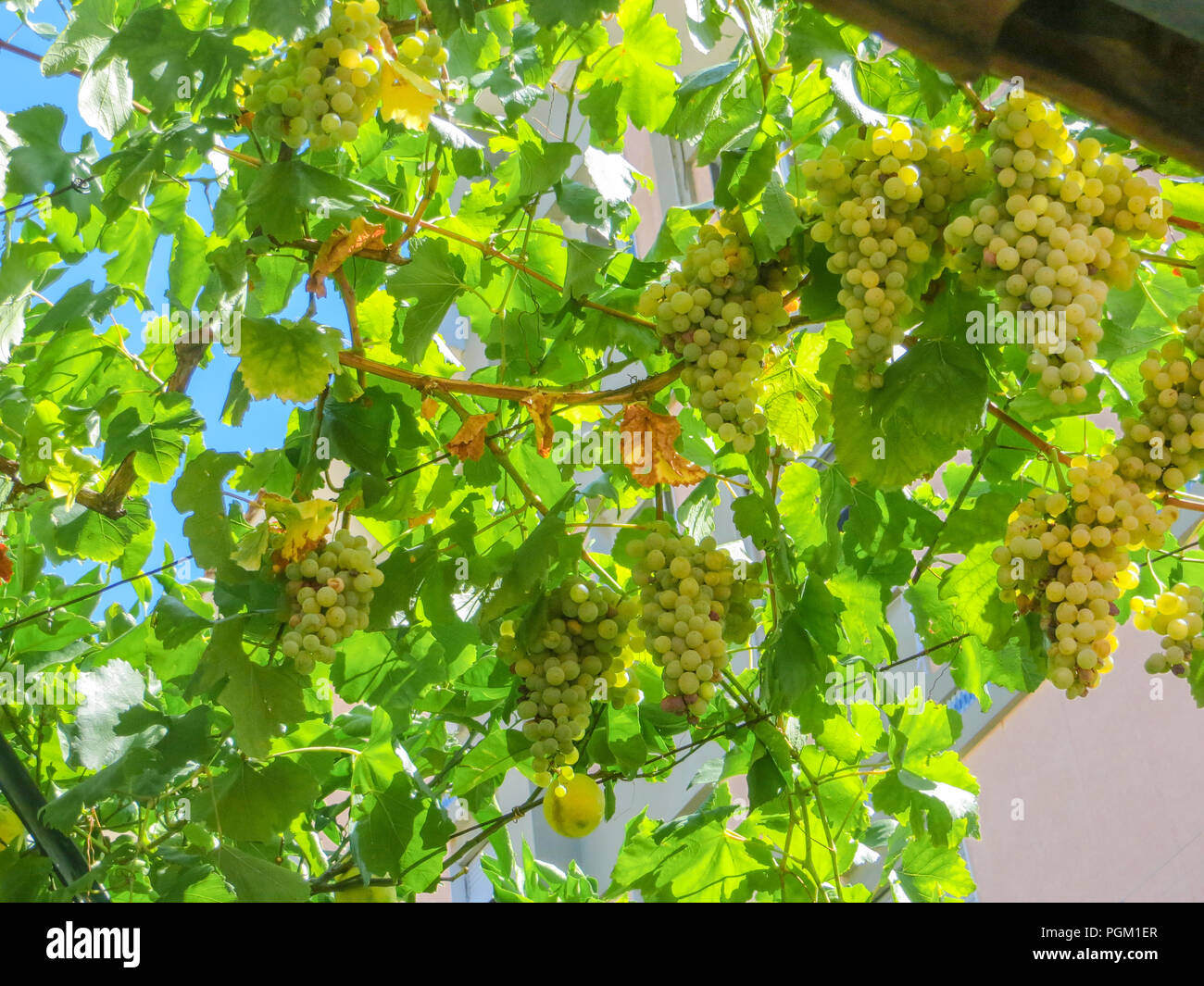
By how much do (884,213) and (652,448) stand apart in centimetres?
49

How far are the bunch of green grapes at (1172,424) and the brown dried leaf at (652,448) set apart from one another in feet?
1.82

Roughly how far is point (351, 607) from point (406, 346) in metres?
0.37

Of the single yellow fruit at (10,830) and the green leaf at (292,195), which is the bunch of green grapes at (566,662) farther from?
the single yellow fruit at (10,830)

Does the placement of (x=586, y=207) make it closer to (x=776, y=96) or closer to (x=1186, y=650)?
(x=776, y=96)

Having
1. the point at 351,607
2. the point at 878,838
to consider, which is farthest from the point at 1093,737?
the point at 351,607

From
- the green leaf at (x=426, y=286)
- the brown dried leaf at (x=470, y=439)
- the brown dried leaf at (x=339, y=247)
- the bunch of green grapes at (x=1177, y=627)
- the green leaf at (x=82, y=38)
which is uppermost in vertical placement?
the green leaf at (x=82, y=38)

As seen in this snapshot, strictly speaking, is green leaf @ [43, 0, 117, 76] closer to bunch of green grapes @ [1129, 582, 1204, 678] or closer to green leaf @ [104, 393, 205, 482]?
green leaf @ [104, 393, 205, 482]

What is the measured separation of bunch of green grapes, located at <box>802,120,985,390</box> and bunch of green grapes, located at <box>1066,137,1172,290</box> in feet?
0.41

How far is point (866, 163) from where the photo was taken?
43.9 inches

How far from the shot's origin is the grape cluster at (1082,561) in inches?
39.2

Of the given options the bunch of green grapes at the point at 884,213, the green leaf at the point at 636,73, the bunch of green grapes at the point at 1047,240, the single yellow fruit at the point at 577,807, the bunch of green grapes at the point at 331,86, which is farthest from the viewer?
the single yellow fruit at the point at 577,807

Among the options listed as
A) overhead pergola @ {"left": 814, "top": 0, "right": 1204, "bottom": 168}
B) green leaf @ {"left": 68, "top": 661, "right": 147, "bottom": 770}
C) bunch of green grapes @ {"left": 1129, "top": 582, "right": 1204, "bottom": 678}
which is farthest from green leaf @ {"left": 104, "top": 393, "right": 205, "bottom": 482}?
overhead pergola @ {"left": 814, "top": 0, "right": 1204, "bottom": 168}

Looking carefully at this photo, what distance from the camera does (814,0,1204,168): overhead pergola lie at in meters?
0.57

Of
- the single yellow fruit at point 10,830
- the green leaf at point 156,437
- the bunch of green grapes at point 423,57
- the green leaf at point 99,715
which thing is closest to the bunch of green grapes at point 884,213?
the bunch of green grapes at point 423,57
